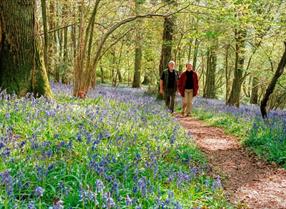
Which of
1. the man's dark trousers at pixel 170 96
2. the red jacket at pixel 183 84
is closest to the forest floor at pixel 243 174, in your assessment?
the man's dark trousers at pixel 170 96

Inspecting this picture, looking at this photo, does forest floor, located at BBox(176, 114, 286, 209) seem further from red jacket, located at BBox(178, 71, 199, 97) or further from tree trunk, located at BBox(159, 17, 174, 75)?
tree trunk, located at BBox(159, 17, 174, 75)

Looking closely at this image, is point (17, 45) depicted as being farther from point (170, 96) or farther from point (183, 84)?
point (183, 84)

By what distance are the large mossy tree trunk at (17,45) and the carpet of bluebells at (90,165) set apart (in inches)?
31.3

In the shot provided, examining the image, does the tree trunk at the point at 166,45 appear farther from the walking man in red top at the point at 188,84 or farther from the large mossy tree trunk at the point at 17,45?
the large mossy tree trunk at the point at 17,45

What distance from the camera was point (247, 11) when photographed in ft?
35.9

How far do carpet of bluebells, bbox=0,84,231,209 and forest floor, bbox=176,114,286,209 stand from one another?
40 cm

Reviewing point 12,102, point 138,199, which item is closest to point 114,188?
point 138,199

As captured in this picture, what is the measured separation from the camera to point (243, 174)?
22.2 feet

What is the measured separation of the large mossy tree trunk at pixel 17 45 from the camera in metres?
8.21

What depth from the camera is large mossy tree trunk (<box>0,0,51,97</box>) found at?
821cm

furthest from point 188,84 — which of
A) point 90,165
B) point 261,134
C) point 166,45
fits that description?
point 90,165

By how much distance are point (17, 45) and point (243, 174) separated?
5785mm

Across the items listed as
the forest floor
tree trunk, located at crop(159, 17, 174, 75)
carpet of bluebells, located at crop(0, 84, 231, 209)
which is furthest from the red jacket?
carpet of bluebells, located at crop(0, 84, 231, 209)

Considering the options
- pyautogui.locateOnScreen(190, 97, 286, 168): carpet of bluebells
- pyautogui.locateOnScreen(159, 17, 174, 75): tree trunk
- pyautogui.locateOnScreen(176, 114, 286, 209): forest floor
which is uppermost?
pyautogui.locateOnScreen(159, 17, 174, 75): tree trunk
